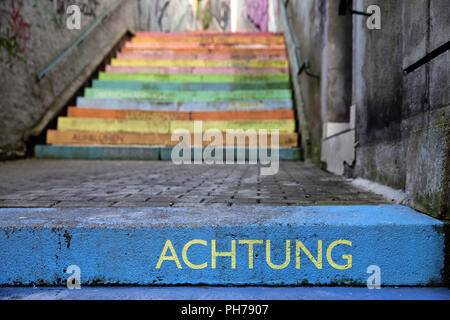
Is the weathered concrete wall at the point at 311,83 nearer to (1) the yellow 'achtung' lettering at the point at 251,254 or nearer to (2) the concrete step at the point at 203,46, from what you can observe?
(2) the concrete step at the point at 203,46

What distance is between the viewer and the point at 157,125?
18.3 ft

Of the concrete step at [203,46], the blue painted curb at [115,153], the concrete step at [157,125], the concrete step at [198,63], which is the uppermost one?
the concrete step at [203,46]

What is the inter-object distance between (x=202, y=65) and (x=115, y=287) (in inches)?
272

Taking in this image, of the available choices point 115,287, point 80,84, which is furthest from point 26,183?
point 80,84

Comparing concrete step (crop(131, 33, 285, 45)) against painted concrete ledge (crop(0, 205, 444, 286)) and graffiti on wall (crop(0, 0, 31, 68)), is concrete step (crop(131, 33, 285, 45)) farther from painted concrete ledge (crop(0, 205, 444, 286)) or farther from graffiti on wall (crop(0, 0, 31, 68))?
painted concrete ledge (crop(0, 205, 444, 286))

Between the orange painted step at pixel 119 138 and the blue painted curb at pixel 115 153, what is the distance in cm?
21

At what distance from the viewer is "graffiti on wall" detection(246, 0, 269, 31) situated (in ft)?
53.6

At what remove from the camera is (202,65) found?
7605 millimetres

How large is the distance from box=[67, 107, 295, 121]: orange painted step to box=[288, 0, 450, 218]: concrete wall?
1.54m

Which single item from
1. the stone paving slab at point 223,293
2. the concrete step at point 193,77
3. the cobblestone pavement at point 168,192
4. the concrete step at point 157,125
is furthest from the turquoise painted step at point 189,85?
the stone paving slab at point 223,293

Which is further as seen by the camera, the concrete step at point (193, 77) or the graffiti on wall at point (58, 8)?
the concrete step at point (193, 77)

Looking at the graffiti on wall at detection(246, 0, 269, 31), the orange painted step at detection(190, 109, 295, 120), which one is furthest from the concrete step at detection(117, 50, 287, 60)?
the graffiti on wall at detection(246, 0, 269, 31)

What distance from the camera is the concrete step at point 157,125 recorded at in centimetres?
545
